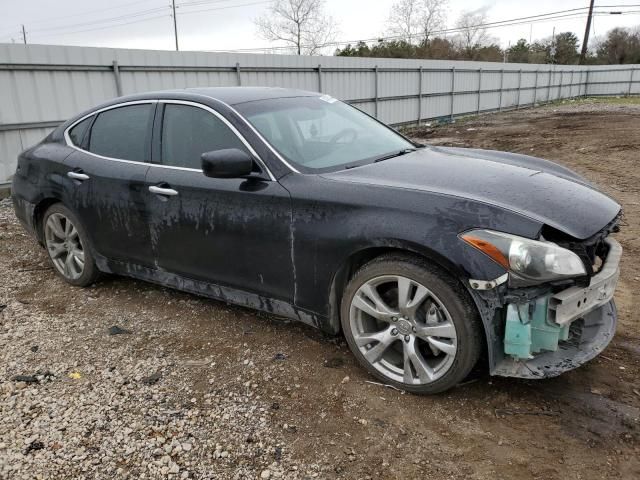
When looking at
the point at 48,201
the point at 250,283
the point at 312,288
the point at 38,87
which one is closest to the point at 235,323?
the point at 250,283

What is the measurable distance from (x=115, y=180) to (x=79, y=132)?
87cm

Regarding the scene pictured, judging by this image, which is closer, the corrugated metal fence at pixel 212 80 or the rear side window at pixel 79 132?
the rear side window at pixel 79 132

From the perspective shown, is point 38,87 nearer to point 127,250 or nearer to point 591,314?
point 127,250

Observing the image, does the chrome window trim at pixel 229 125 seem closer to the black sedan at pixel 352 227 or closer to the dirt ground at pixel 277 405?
the black sedan at pixel 352 227

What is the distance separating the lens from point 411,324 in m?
2.82

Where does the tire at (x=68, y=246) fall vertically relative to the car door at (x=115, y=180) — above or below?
below

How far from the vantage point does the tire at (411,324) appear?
8.69ft

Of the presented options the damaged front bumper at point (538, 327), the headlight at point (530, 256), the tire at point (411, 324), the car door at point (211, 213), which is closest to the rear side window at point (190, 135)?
the car door at point (211, 213)

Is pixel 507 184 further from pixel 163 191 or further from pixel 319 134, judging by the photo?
pixel 163 191

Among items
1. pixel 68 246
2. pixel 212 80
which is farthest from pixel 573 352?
pixel 212 80

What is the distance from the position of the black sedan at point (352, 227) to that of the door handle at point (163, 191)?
0.02 meters

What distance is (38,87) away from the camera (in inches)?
350

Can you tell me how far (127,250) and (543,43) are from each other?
69.4 m

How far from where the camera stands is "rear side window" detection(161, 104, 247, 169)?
3545 mm
